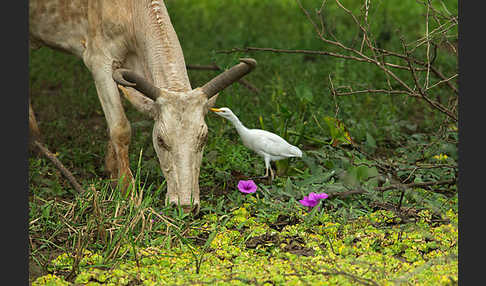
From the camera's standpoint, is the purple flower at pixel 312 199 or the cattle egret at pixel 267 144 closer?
the purple flower at pixel 312 199

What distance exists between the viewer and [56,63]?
30.5ft

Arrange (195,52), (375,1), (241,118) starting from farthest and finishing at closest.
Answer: (375,1)
(195,52)
(241,118)

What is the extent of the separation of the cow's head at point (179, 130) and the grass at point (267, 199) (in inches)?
7.5

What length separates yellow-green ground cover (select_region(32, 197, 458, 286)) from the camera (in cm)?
396

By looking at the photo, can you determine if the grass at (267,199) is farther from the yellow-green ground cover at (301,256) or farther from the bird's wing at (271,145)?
the bird's wing at (271,145)

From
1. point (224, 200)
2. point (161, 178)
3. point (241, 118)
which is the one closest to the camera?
point (224, 200)

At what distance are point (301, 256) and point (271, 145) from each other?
138cm

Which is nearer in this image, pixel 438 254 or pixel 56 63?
pixel 438 254

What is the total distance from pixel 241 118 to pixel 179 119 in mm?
2038

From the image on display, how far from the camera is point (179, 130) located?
16.4ft

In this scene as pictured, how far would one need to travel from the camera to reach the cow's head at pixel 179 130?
4.98 metres

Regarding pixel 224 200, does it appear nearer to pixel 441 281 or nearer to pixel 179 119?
pixel 179 119

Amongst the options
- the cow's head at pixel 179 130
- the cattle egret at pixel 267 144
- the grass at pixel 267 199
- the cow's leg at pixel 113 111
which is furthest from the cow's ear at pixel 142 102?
the cow's leg at pixel 113 111

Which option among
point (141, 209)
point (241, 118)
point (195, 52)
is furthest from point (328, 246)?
point (195, 52)
